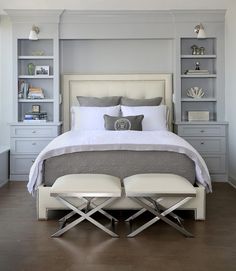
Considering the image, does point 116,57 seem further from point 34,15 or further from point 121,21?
point 34,15

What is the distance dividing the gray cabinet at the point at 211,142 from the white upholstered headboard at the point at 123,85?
419mm

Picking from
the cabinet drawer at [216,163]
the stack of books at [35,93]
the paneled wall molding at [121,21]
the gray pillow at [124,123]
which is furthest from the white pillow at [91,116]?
the cabinet drawer at [216,163]

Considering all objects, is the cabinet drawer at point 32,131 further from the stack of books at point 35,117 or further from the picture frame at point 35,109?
the picture frame at point 35,109

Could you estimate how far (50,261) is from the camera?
2.57 m

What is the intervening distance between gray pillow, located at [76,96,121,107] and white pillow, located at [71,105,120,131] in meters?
0.11

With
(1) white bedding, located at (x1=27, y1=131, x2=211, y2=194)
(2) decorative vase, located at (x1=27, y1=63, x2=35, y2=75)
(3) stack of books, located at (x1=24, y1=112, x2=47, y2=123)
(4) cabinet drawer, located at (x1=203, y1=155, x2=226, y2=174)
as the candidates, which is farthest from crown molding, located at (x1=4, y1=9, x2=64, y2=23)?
(4) cabinet drawer, located at (x1=203, y1=155, x2=226, y2=174)

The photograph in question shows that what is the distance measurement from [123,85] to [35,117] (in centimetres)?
132

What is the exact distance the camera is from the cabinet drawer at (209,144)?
540cm

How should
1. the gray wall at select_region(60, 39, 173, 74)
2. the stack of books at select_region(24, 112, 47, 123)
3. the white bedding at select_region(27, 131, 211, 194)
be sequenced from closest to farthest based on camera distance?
the white bedding at select_region(27, 131, 211, 194)
the stack of books at select_region(24, 112, 47, 123)
the gray wall at select_region(60, 39, 173, 74)

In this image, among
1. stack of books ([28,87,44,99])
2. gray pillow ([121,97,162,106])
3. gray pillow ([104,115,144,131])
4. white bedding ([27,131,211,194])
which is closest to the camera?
white bedding ([27,131,211,194])

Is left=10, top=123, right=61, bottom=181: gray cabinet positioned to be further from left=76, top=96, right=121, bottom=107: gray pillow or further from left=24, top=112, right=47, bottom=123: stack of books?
left=76, top=96, right=121, bottom=107: gray pillow

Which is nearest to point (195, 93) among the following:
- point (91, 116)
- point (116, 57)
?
point (116, 57)

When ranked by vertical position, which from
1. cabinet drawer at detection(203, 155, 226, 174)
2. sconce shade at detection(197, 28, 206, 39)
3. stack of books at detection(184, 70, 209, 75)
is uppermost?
sconce shade at detection(197, 28, 206, 39)

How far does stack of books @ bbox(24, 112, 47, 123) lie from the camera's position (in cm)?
551
